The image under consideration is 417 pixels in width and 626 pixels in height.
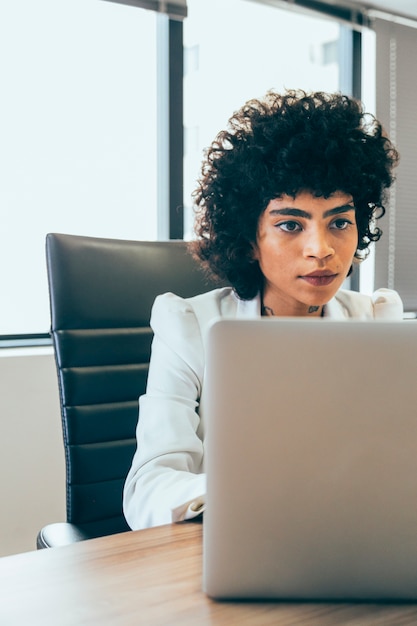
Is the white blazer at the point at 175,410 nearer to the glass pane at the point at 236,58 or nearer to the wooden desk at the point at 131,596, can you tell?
the wooden desk at the point at 131,596

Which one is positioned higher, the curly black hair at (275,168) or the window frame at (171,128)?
the window frame at (171,128)

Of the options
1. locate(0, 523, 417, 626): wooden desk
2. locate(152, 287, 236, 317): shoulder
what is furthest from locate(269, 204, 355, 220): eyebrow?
locate(0, 523, 417, 626): wooden desk

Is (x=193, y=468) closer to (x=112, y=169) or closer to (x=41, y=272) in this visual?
(x=41, y=272)

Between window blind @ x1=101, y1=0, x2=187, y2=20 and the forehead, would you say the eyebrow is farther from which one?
window blind @ x1=101, y1=0, x2=187, y2=20

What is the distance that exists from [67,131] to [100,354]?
140cm

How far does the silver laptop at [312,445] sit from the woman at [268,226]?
1.66ft

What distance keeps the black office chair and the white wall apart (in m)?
0.98

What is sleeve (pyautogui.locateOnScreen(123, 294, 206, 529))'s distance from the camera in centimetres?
84

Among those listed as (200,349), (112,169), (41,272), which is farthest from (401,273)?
(200,349)

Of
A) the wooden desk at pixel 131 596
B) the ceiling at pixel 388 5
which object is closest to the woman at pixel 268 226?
the wooden desk at pixel 131 596

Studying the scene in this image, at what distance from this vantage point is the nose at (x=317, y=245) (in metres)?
1.17

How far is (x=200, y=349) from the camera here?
1.19 metres

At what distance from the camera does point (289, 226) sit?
48.0 inches

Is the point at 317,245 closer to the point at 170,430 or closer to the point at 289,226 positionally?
the point at 289,226
